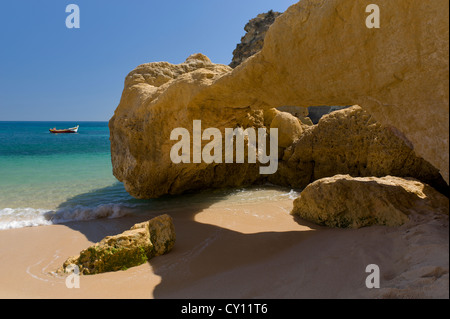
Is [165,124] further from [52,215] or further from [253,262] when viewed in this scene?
[253,262]

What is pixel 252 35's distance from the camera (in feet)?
97.2

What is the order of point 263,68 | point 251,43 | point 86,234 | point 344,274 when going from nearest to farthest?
point 344,274, point 263,68, point 86,234, point 251,43

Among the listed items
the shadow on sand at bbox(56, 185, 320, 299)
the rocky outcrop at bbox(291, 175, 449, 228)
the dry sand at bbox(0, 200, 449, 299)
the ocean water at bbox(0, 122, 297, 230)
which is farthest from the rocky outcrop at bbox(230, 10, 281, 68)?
the dry sand at bbox(0, 200, 449, 299)

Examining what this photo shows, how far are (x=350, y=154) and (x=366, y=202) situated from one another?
2.91 meters

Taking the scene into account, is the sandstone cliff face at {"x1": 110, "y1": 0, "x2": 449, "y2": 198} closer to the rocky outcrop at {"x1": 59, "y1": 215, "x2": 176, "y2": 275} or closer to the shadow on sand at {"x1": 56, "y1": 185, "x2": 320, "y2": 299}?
the shadow on sand at {"x1": 56, "y1": 185, "x2": 320, "y2": 299}

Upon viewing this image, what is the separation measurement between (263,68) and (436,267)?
325cm

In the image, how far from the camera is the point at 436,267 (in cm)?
169

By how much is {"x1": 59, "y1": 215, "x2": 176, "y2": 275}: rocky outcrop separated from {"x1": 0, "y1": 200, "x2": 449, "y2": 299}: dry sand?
0.43ft

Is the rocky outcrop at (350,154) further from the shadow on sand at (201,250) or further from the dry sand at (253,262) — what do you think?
the dry sand at (253,262)

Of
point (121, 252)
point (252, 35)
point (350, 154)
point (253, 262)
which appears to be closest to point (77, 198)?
point (121, 252)

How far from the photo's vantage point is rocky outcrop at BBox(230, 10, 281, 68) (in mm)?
27719
